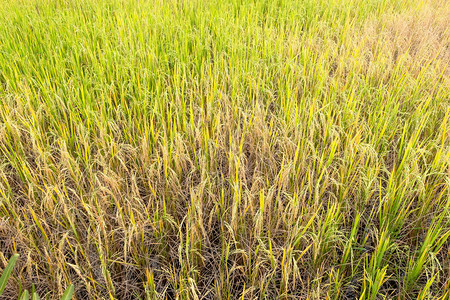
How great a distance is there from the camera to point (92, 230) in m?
1.10

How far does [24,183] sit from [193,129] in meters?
0.75

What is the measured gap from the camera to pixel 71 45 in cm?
208

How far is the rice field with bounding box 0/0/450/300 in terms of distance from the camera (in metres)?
0.96

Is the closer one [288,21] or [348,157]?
[348,157]

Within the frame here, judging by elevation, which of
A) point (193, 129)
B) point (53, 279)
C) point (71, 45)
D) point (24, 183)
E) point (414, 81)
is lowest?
point (53, 279)

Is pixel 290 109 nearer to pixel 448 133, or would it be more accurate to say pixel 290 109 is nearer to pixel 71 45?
pixel 448 133

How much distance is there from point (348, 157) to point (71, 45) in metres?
1.97

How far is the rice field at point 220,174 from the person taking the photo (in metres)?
0.96

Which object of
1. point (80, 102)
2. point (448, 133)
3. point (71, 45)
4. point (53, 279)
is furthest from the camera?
point (71, 45)

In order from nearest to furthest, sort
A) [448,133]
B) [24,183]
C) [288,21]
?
[24,183], [448,133], [288,21]

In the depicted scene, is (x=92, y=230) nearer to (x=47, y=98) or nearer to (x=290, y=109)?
(x=47, y=98)

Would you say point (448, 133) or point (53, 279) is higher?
point (448, 133)

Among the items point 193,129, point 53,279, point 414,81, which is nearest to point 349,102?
point 414,81

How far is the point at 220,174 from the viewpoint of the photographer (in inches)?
52.7
